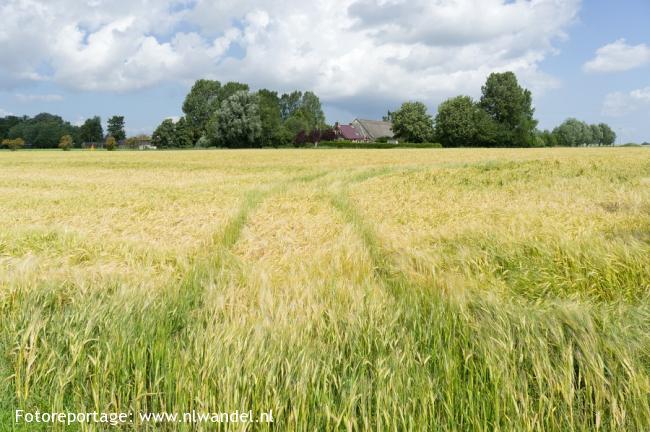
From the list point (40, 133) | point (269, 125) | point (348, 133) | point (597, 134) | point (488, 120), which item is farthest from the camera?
point (597, 134)

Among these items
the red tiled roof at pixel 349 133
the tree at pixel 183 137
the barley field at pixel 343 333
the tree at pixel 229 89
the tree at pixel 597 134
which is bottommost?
the barley field at pixel 343 333

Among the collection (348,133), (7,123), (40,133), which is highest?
(7,123)

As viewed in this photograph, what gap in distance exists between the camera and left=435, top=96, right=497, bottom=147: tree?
6869cm

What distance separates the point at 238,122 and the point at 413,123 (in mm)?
38917

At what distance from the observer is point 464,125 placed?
230 feet

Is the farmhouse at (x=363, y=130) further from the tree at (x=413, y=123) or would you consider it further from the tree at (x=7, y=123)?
the tree at (x=7, y=123)

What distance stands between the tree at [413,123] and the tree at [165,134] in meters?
52.0

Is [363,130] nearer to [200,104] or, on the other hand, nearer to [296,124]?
[296,124]

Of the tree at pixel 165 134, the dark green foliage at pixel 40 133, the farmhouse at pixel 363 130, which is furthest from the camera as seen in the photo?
the farmhouse at pixel 363 130

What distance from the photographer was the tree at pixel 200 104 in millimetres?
87062

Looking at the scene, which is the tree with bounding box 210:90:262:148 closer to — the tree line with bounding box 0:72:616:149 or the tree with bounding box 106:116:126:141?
the tree line with bounding box 0:72:616:149

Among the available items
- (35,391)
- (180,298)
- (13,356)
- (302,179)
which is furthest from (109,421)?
(302,179)

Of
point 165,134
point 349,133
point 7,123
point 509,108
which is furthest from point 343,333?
point 7,123

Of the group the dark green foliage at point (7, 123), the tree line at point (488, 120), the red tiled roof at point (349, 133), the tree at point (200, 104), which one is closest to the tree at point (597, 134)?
A: the tree line at point (488, 120)
